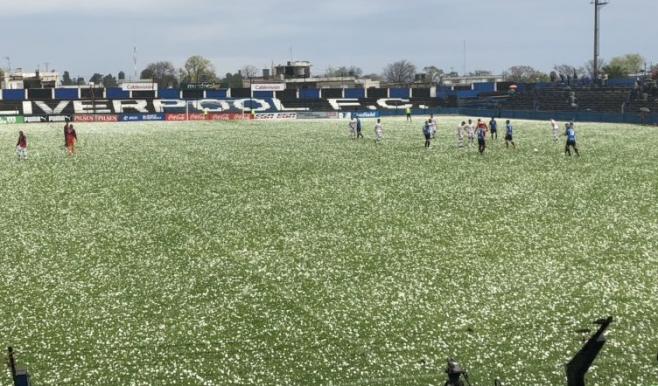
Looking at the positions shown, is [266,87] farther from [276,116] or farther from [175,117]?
[175,117]

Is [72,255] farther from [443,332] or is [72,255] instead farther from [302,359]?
[443,332]

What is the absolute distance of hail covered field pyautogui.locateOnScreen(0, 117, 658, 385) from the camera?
981 cm

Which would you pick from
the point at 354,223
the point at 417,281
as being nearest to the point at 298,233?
the point at 354,223

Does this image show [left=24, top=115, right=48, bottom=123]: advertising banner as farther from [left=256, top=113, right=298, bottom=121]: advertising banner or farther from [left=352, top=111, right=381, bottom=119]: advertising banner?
[left=352, top=111, right=381, bottom=119]: advertising banner

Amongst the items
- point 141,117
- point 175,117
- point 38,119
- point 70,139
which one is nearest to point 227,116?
point 175,117

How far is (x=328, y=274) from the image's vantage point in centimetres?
1420

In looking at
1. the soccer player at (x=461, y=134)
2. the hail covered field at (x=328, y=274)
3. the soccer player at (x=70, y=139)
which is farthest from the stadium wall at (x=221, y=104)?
the hail covered field at (x=328, y=274)

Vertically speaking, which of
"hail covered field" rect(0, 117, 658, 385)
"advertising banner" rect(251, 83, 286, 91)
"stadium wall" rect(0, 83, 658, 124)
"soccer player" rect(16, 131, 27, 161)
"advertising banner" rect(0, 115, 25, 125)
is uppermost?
"advertising banner" rect(251, 83, 286, 91)

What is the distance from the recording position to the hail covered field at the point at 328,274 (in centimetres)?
981

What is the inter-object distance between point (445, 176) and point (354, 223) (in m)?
10.00

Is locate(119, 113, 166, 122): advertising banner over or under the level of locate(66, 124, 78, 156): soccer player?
over

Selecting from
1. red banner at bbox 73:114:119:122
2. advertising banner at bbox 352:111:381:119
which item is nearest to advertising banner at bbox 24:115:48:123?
red banner at bbox 73:114:119:122

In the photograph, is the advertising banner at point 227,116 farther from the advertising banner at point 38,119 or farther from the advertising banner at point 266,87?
the advertising banner at point 266,87

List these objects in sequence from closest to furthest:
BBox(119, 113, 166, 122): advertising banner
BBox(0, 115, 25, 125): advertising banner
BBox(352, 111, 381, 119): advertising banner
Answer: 1. BBox(0, 115, 25, 125): advertising banner
2. BBox(119, 113, 166, 122): advertising banner
3. BBox(352, 111, 381, 119): advertising banner
